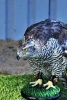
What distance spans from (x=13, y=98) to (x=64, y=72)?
471 millimetres

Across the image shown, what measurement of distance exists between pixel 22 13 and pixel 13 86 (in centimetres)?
154

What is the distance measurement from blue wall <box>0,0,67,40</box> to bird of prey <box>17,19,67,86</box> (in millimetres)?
1760

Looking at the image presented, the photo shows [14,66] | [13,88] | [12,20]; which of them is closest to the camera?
[13,88]

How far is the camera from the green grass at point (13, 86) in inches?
144

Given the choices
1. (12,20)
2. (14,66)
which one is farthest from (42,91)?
(12,20)

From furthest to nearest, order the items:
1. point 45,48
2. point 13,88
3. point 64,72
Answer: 1. point 13,88
2. point 64,72
3. point 45,48

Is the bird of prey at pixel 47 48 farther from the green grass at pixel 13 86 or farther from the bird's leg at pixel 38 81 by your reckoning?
the green grass at pixel 13 86

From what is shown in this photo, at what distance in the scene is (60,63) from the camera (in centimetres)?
330

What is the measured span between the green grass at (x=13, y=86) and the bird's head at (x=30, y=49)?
59cm

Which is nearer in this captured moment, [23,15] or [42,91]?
[42,91]

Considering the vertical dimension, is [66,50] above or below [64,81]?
above

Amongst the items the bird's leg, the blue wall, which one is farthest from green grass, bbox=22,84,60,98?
the blue wall

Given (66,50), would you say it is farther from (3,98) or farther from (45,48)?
(3,98)

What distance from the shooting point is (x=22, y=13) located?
5.18 metres
